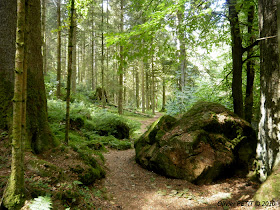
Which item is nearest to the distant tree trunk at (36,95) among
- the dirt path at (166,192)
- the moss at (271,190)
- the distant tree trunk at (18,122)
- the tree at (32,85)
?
the tree at (32,85)

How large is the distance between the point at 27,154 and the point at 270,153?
192 inches

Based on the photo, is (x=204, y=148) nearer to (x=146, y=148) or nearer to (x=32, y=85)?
(x=146, y=148)

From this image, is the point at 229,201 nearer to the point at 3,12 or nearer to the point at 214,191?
the point at 214,191

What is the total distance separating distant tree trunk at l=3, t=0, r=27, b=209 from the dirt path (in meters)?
1.95

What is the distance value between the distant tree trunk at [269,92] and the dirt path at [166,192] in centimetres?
75

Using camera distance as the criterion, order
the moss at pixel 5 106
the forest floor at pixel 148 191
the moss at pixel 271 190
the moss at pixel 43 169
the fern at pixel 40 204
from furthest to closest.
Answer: the moss at pixel 5 106 < the forest floor at pixel 148 191 < the moss at pixel 43 169 < the moss at pixel 271 190 < the fern at pixel 40 204

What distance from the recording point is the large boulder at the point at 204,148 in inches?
193

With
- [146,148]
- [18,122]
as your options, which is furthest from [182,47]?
[18,122]

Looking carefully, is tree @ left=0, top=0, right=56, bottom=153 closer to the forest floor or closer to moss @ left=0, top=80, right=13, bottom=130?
moss @ left=0, top=80, right=13, bottom=130

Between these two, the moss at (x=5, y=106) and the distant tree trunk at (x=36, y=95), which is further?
the distant tree trunk at (x=36, y=95)

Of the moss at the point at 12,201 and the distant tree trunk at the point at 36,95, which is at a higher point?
the distant tree trunk at the point at 36,95

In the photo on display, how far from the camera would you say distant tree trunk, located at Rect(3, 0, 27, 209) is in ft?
7.70

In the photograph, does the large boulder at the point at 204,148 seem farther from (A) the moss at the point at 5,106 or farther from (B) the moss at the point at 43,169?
(A) the moss at the point at 5,106

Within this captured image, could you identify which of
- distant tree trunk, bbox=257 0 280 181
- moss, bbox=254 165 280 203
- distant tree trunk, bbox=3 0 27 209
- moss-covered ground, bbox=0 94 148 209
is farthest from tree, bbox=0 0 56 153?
distant tree trunk, bbox=257 0 280 181
